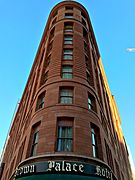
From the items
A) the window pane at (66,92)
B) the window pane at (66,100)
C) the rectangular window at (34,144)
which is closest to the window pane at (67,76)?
the window pane at (66,92)

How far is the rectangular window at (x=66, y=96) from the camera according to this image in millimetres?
19828

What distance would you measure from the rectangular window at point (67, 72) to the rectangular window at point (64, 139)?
7.09 metres

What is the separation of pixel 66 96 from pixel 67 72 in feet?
12.7

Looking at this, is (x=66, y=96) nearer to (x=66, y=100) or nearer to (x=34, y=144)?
(x=66, y=100)

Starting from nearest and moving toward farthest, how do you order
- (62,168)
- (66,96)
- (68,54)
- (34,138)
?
1. (62,168)
2. (34,138)
3. (66,96)
4. (68,54)

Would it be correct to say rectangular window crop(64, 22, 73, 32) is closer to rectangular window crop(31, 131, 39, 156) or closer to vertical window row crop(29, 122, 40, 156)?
vertical window row crop(29, 122, 40, 156)

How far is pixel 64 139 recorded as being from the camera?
16.5 meters

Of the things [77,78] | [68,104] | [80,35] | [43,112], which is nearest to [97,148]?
[68,104]

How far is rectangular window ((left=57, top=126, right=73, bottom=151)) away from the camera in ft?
52.4

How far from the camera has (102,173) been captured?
589 inches

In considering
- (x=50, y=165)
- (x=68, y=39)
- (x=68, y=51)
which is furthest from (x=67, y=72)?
(x=50, y=165)

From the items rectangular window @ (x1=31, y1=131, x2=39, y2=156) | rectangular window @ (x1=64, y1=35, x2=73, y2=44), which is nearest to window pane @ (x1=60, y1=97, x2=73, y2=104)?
rectangular window @ (x1=31, y1=131, x2=39, y2=156)

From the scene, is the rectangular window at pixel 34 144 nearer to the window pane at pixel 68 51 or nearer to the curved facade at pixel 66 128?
the curved facade at pixel 66 128

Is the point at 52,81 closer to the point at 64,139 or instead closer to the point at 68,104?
the point at 68,104
